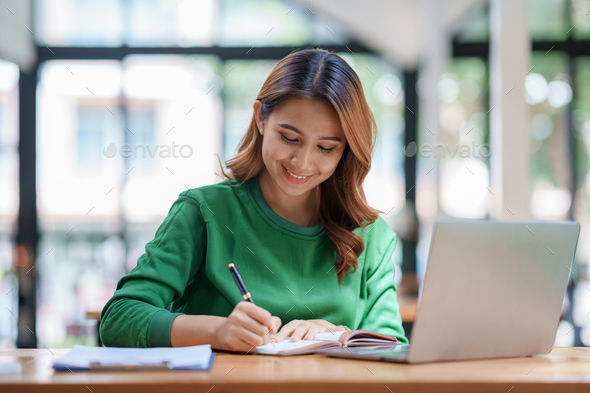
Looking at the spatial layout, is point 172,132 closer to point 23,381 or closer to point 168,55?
point 168,55

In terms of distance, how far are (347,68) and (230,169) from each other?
0.41 meters

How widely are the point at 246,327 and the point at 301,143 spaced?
0.50 meters

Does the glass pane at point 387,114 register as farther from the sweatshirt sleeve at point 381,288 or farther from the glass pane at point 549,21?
the sweatshirt sleeve at point 381,288

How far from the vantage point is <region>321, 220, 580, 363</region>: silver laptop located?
2.46 feet

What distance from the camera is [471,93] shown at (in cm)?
439

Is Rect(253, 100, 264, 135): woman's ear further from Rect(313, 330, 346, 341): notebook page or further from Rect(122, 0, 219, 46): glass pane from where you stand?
Rect(122, 0, 219, 46): glass pane

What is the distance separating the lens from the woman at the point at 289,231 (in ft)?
3.79

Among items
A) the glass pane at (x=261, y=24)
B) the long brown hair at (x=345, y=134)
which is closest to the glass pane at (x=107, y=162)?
the glass pane at (x=261, y=24)

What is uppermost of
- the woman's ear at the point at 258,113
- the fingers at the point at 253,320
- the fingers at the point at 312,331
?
the woman's ear at the point at 258,113

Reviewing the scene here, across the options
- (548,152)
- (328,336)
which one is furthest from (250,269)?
(548,152)

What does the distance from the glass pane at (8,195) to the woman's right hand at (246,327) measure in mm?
4106

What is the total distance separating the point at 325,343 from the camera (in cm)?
94

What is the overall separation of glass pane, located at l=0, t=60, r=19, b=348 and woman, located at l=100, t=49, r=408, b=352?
3734 millimetres

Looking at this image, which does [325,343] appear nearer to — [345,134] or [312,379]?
[312,379]
